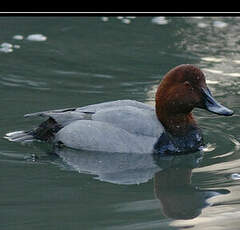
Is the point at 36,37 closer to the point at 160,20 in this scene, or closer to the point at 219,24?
the point at 160,20

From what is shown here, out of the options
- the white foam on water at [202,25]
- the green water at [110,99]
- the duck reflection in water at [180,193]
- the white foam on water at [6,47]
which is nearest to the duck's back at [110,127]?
the green water at [110,99]

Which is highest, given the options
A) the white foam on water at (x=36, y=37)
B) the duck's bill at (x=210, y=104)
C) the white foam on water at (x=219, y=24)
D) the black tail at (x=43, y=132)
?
the duck's bill at (x=210, y=104)

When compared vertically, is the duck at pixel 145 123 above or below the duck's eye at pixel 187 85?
below

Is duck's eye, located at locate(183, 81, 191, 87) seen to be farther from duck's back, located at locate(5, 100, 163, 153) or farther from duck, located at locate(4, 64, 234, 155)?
duck's back, located at locate(5, 100, 163, 153)

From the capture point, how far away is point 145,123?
7020 millimetres

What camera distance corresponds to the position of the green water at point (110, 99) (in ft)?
17.6

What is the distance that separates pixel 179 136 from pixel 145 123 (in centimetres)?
42

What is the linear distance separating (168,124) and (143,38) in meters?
4.30

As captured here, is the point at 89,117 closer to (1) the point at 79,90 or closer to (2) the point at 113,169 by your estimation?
(2) the point at 113,169

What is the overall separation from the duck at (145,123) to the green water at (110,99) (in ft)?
0.36

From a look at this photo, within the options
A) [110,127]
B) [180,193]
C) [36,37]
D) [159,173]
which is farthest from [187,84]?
[36,37]

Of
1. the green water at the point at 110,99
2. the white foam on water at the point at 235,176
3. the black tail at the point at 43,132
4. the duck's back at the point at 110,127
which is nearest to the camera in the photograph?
the green water at the point at 110,99

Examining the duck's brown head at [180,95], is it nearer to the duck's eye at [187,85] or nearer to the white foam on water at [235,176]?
the duck's eye at [187,85]

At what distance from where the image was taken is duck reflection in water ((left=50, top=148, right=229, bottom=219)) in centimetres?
564
